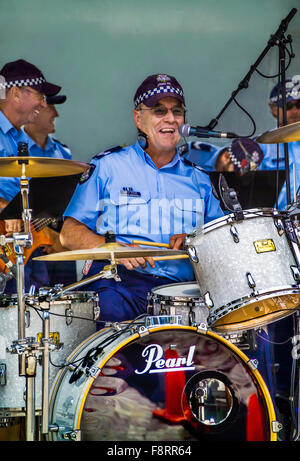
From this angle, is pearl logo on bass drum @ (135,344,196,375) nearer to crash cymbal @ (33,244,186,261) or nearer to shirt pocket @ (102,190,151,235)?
crash cymbal @ (33,244,186,261)

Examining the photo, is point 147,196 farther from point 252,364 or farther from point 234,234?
point 252,364

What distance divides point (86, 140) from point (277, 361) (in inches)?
70.1

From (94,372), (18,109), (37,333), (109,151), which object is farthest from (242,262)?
(18,109)

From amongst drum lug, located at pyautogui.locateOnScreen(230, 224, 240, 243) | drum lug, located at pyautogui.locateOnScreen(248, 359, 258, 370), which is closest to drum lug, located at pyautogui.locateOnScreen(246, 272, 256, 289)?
drum lug, located at pyautogui.locateOnScreen(230, 224, 240, 243)

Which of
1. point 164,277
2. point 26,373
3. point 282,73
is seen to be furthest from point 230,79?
point 26,373

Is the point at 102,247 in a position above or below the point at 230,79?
below

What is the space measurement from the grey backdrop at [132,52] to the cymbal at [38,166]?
2.11 ft

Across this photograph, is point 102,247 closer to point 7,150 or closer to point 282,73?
point 7,150

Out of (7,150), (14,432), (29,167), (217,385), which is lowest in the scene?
(14,432)

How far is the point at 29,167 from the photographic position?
10.8 ft

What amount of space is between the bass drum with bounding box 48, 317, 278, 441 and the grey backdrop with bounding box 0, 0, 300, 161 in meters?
1.49

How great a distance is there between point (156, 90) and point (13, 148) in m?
0.93

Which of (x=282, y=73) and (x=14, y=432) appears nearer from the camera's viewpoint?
(x=14, y=432)

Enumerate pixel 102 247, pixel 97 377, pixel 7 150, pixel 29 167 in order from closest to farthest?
1. pixel 97 377
2. pixel 102 247
3. pixel 29 167
4. pixel 7 150
